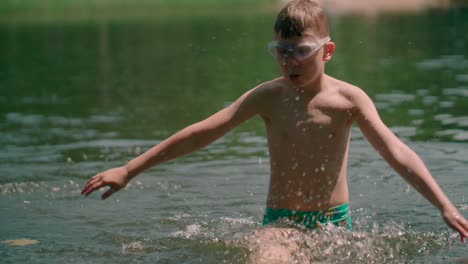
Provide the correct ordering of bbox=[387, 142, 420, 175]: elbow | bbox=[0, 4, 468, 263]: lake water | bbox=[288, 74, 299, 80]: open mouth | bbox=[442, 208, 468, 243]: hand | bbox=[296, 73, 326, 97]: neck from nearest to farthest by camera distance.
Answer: bbox=[442, 208, 468, 243]: hand
bbox=[387, 142, 420, 175]: elbow
bbox=[288, 74, 299, 80]: open mouth
bbox=[296, 73, 326, 97]: neck
bbox=[0, 4, 468, 263]: lake water

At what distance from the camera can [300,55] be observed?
5.22 meters

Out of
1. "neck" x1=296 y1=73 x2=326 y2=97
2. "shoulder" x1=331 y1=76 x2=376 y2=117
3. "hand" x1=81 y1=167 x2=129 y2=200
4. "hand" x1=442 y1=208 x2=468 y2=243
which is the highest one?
"neck" x1=296 y1=73 x2=326 y2=97

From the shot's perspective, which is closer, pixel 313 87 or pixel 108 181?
pixel 108 181

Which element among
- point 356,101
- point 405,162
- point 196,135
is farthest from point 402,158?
point 196,135

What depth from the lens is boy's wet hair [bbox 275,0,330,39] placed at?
523cm

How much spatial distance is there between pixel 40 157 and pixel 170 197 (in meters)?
2.09

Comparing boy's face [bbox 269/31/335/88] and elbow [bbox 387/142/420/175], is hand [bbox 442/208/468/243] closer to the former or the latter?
elbow [bbox 387/142/420/175]

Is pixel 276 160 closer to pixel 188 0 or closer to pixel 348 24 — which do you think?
pixel 348 24

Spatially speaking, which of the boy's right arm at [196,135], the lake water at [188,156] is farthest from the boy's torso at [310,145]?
the lake water at [188,156]

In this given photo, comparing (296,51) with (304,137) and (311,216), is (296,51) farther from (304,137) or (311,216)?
(311,216)

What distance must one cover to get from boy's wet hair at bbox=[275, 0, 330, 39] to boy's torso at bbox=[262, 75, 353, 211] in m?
0.39

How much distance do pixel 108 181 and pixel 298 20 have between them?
4.62 feet

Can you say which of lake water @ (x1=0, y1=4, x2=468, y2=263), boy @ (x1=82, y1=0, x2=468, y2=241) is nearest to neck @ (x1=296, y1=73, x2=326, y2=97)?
boy @ (x1=82, y1=0, x2=468, y2=241)

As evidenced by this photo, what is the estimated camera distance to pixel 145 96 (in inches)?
518
